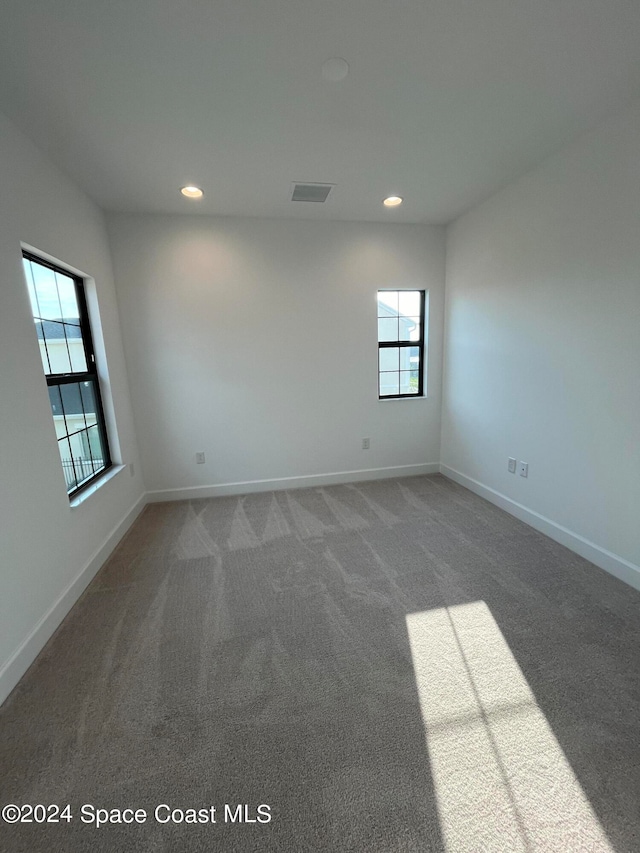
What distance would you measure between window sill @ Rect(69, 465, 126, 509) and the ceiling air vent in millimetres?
2726

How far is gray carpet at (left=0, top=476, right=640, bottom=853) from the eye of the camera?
41.3 inches

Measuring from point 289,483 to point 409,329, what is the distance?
7.16 ft

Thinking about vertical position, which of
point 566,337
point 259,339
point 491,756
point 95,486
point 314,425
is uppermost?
point 259,339

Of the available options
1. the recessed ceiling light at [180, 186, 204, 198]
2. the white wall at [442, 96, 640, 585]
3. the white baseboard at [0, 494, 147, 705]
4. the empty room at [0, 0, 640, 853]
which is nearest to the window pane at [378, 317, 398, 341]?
the empty room at [0, 0, 640, 853]

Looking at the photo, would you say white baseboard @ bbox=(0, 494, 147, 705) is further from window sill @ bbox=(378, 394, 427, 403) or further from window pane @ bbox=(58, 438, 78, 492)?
window sill @ bbox=(378, 394, 427, 403)

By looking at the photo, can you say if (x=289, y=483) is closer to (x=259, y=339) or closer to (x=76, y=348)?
(x=259, y=339)

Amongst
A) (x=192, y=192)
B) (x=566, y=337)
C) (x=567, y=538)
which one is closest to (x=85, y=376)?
(x=192, y=192)

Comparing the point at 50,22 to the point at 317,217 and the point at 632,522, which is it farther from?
the point at 632,522

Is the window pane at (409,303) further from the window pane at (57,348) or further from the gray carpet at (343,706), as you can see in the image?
the window pane at (57,348)

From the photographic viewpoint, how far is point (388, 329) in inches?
148

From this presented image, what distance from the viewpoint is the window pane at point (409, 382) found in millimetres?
3920

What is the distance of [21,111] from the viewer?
1.75 m

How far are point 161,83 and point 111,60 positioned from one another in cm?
21

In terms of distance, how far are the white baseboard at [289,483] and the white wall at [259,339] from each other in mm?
30
